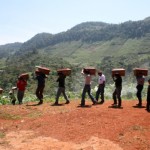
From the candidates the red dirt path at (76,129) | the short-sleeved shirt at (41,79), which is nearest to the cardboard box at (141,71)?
the red dirt path at (76,129)

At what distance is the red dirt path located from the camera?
35.5ft

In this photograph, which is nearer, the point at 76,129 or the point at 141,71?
the point at 76,129

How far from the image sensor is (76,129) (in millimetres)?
12117

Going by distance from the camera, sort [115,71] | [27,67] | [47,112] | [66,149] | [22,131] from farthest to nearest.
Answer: [27,67] → [115,71] → [47,112] → [22,131] → [66,149]

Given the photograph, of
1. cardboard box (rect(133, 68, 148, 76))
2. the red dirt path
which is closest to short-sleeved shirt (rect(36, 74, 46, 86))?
the red dirt path

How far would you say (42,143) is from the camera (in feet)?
36.0

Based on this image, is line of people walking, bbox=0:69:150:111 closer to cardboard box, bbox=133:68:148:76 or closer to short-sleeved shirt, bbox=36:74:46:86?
short-sleeved shirt, bbox=36:74:46:86

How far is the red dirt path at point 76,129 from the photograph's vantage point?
10.8m

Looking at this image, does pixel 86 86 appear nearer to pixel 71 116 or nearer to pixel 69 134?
pixel 71 116

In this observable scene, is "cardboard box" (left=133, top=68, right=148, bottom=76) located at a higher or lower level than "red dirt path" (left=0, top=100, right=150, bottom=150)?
higher

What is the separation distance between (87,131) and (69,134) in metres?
0.62

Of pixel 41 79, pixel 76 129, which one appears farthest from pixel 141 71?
pixel 76 129

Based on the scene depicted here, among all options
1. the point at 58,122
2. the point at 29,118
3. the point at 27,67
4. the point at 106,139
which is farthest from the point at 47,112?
the point at 27,67

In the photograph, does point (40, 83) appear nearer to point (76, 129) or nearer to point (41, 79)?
point (41, 79)
